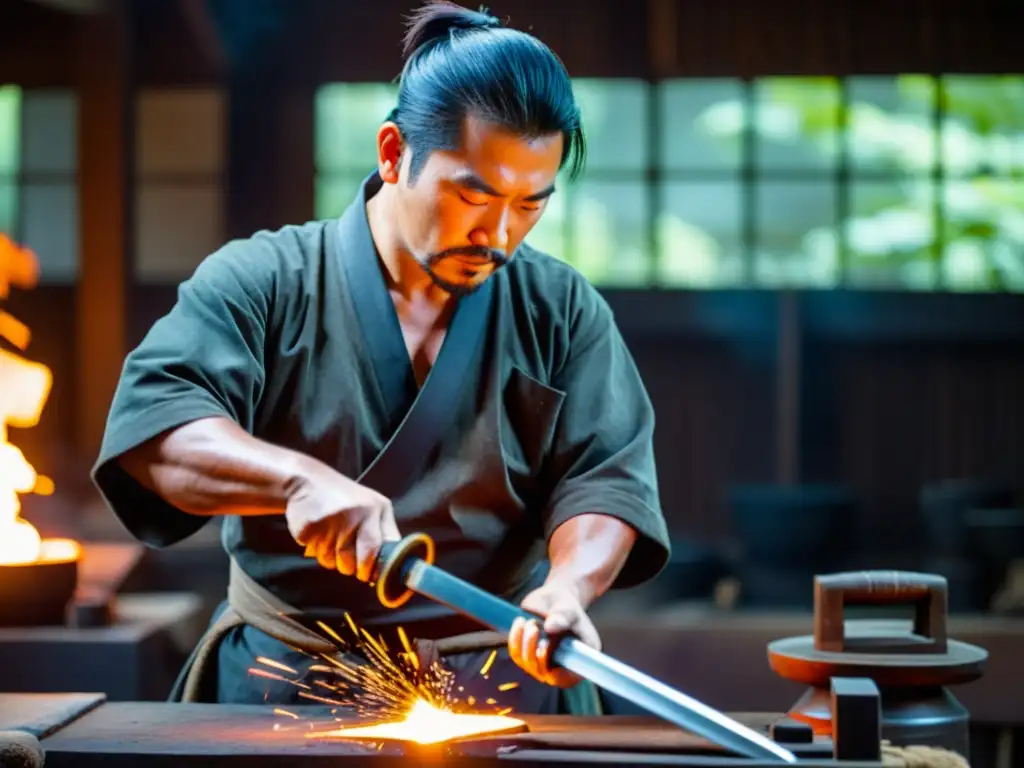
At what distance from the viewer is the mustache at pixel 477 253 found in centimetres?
211

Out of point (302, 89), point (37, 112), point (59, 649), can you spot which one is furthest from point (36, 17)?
point (59, 649)

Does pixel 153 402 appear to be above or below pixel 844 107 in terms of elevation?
below

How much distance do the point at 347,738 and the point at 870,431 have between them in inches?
366

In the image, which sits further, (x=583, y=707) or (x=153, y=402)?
(x=583, y=707)

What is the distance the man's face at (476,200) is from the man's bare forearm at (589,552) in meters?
0.41

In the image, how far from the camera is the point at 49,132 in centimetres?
1020

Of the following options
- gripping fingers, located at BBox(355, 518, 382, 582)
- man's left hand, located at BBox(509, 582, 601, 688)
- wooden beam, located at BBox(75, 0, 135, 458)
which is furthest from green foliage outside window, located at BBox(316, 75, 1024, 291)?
gripping fingers, located at BBox(355, 518, 382, 582)

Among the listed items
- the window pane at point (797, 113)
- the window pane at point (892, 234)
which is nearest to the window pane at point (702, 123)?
the window pane at point (797, 113)

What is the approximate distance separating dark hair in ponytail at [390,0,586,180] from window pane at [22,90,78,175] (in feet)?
28.1

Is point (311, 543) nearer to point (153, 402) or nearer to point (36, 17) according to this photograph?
point (153, 402)

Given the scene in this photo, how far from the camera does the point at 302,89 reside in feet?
33.8

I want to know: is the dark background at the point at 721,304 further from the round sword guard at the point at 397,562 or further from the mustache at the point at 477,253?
the round sword guard at the point at 397,562

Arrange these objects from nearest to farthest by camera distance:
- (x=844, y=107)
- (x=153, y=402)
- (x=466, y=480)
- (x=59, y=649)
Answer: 1. (x=153, y=402)
2. (x=466, y=480)
3. (x=59, y=649)
4. (x=844, y=107)

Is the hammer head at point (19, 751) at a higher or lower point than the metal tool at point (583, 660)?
lower
